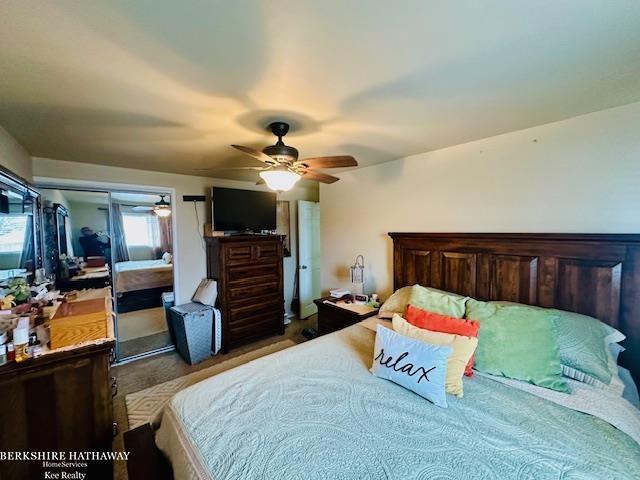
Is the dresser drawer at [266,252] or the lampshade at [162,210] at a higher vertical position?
the lampshade at [162,210]

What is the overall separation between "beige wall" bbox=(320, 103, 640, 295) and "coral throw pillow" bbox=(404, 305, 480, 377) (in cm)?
98

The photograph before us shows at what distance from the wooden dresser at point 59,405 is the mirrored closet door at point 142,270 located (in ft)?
6.38

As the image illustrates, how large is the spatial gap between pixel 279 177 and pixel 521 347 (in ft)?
6.16

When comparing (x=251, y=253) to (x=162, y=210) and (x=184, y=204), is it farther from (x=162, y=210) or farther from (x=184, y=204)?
(x=162, y=210)

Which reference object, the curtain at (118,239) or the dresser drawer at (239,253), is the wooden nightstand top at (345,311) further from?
the curtain at (118,239)

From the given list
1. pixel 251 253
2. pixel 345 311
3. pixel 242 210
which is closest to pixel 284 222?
pixel 242 210

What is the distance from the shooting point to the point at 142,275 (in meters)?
3.40

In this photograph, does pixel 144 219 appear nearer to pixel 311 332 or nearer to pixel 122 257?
pixel 122 257

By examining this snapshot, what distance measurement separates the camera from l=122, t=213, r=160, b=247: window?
324 centimetres

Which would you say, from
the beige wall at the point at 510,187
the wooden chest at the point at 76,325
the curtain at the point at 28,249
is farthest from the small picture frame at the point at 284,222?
the wooden chest at the point at 76,325

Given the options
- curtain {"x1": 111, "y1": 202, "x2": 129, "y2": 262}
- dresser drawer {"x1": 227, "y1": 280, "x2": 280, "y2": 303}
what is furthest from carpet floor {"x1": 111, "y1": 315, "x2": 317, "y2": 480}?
curtain {"x1": 111, "y1": 202, "x2": 129, "y2": 262}

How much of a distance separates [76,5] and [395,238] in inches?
106

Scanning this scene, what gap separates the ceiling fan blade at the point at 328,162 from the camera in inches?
75.6

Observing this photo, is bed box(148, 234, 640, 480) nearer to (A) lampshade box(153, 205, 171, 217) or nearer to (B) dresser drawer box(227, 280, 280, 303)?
(B) dresser drawer box(227, 280, 280, 303)
